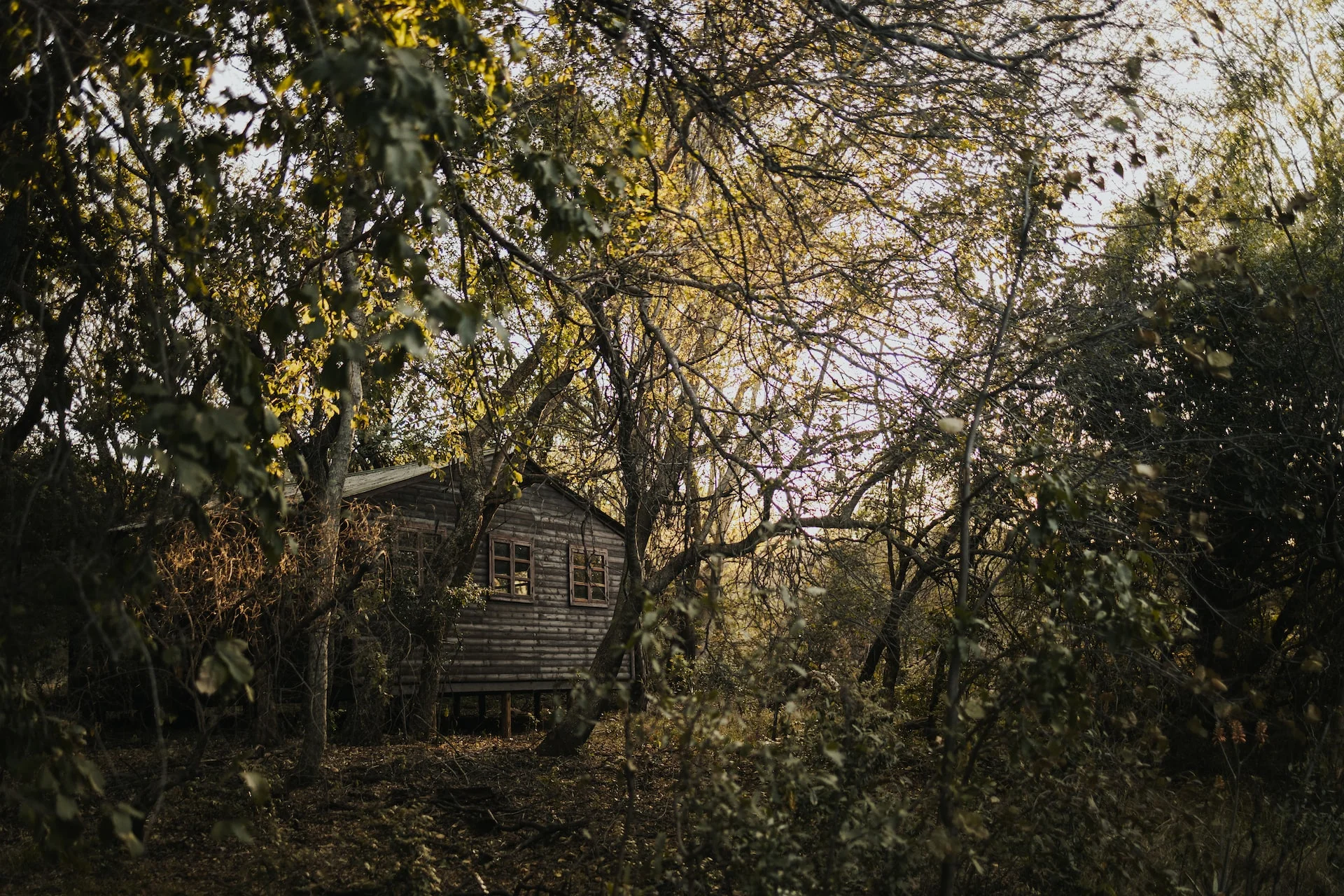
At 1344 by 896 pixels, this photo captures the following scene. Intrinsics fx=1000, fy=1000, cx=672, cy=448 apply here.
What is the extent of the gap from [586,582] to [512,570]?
1865 mm

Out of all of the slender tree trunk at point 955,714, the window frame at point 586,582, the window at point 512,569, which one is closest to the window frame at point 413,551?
the window at point 512,569

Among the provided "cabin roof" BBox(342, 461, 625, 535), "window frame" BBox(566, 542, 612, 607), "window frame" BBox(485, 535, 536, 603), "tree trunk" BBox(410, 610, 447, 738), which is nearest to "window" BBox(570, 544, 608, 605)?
"window frame" BBox(566, 542, 612, 607)

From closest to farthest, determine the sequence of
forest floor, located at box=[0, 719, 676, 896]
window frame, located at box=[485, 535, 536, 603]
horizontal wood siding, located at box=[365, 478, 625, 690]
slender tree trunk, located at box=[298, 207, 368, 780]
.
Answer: forest floor, located at box=[0, 719, 676, 896] < slender tree trunk, located at box=[298, 207, 368, 780] < horizontal wood siding, located at box=[365, 478, 625, 690] < window frame, located at box=[485, 535, 536, 603]

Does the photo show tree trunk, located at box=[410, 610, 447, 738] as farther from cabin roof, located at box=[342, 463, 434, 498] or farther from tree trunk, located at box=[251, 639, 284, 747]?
cabin roof, located at box=[342, 463, 434, 498]

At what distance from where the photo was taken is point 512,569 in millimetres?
18156

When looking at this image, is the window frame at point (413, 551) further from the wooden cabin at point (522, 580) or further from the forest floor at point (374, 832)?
the forest floor at point (374, 832)

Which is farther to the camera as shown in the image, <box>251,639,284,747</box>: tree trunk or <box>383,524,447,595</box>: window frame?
<box>383,524,447,595</box>: window frame

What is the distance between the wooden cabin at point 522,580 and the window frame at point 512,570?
18 millimetres

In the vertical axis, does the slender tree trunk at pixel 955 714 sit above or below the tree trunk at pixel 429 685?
above

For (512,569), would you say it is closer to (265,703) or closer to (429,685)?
(429,685)

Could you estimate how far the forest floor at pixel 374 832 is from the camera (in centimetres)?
652

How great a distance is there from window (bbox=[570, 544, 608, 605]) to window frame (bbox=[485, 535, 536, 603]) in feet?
3.55

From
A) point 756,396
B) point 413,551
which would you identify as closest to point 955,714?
point 756,396

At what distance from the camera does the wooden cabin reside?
16.4m
